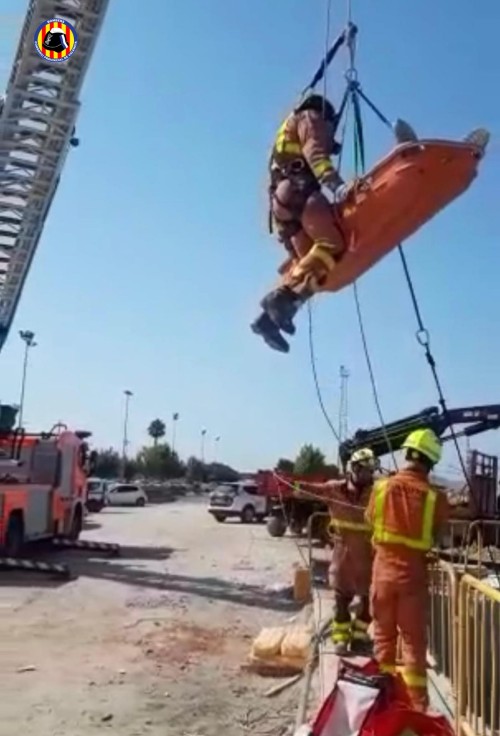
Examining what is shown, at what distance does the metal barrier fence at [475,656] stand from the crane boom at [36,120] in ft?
40.0

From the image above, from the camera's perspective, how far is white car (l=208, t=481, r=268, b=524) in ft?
126

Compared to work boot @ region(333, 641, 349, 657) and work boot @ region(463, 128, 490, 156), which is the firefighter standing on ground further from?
work boot @ region(333, 641, 349, 657)

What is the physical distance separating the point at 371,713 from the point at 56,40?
1372cm

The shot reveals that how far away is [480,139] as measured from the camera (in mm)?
5562

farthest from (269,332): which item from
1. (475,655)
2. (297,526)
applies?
(297,526)

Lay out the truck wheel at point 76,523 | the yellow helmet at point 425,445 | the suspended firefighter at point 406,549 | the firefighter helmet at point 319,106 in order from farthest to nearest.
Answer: the truck wheel at point 76,523
the yellow helmet at point 425,445
the suspended firefighter at point 406,549
the firefighter helmet at point 319,106

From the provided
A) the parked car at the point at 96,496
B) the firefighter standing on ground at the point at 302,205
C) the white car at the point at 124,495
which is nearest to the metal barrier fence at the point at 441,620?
the firefighter standing on ground at the point at 302,205

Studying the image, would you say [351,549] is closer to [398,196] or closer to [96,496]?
[398,196]

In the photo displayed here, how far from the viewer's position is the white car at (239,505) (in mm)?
38312

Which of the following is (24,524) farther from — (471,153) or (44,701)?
(471,153)

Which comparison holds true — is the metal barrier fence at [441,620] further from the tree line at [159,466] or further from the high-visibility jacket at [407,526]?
the tree line at [159,466]

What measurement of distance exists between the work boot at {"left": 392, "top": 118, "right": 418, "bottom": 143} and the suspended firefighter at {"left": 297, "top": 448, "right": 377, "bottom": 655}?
453cm

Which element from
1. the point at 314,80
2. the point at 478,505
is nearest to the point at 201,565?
the point at 478,505

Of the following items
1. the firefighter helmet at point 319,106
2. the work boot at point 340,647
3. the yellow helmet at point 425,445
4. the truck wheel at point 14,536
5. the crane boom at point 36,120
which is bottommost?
the work boot at point 340,647
